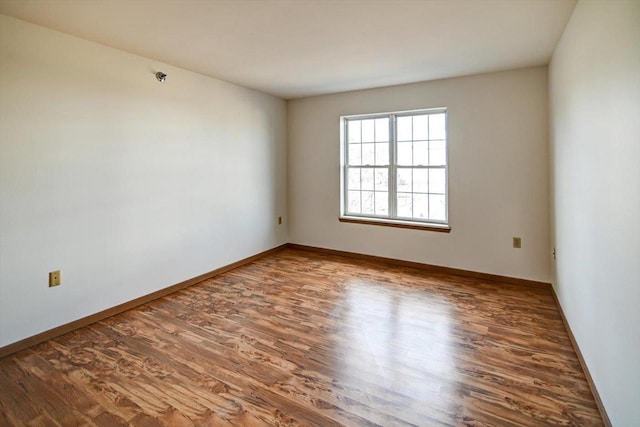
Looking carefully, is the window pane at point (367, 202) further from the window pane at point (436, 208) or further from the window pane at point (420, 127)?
the window pane at point (420, 127)

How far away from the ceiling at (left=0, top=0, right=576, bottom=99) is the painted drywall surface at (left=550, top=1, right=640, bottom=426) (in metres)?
0.45

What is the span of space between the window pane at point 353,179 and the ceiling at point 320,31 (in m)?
1.51

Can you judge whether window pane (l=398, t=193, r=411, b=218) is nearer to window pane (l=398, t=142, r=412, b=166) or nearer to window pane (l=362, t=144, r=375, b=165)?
window pane (l=398, t=142, r=412, b=166)

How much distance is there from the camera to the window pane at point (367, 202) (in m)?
4.66

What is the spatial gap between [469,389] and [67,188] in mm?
3227

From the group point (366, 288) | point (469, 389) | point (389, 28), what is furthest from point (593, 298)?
point (389, 28)

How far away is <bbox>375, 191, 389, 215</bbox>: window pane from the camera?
4520 millimetres

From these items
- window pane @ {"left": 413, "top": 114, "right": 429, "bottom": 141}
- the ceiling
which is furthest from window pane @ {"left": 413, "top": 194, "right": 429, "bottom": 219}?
the ceiling

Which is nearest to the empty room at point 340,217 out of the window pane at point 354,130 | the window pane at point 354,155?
the window pane at point 354,155

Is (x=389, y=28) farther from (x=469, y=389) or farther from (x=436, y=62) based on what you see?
(x=469, y=389)

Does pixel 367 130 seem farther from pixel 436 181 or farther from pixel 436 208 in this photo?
pixel 436 208

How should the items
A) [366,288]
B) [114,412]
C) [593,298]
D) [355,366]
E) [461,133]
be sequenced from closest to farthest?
[114,412] → [593,298] → [355,366] → [366,288] → [461,133]

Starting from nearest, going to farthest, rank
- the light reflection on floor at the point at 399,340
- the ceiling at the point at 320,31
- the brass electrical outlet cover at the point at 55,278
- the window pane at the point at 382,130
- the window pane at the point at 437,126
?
the light reflection on floor at the point at 399,340
the ceiling at the point at 320,31
the brass electrical outlet cover at the point at 55,278
the window pane at the point at 437,126
the window pane at the point at 382,130

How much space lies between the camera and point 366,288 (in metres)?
3.54
